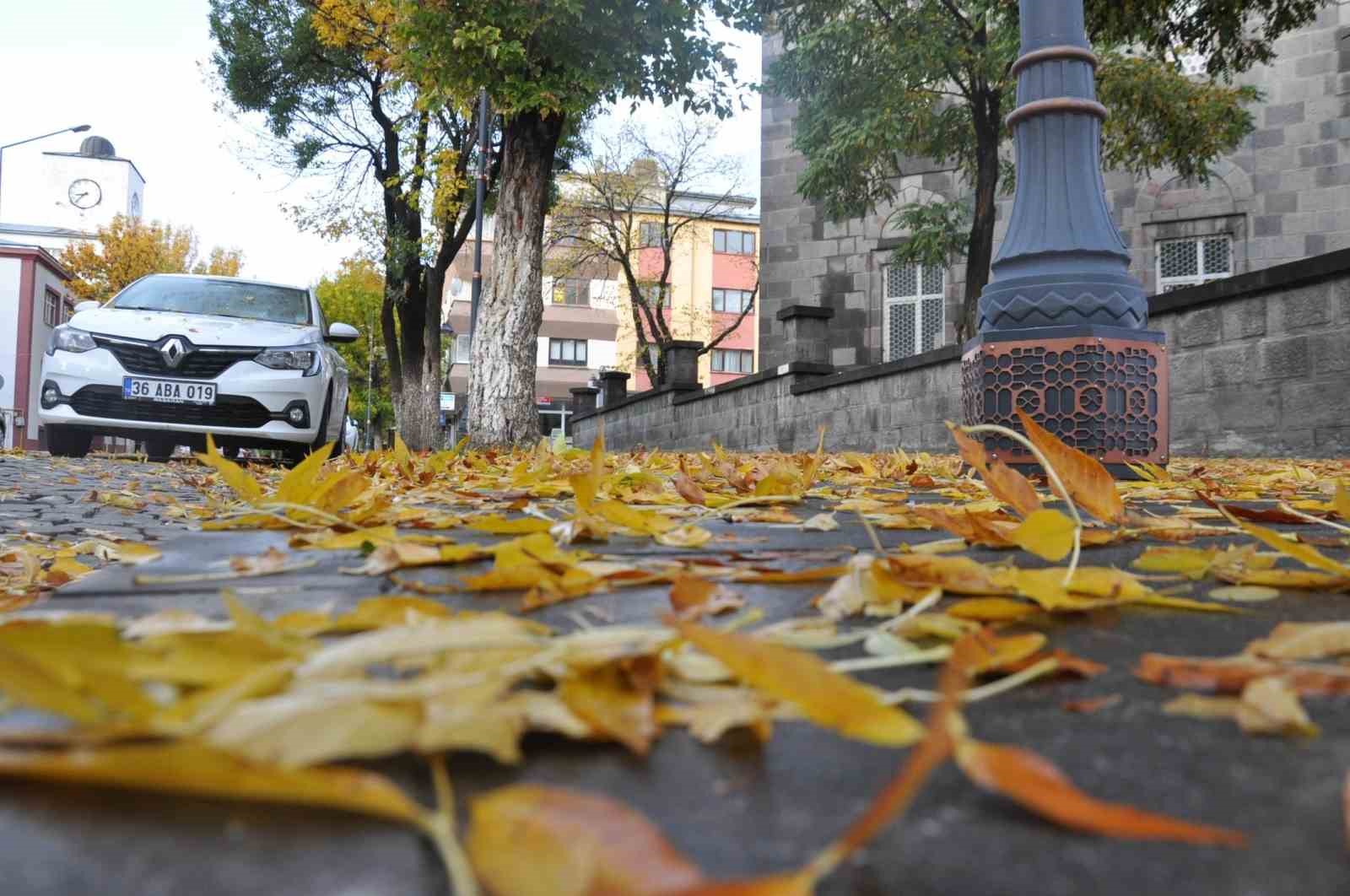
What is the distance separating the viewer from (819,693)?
24.9 inches

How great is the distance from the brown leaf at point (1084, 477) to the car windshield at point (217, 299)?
9.05 metres

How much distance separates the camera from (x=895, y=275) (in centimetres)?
2086

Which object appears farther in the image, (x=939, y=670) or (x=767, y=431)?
(x=767, y=431)

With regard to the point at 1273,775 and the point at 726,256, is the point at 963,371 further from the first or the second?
the point at 726,256

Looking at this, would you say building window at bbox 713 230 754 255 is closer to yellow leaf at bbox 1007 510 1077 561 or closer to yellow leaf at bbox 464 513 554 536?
yellow leaf at bbox 464 513 554 536

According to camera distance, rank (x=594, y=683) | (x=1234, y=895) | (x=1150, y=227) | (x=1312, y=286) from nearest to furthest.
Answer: (x=1234, y=895), (x=594, y=683), (x=1312, y=286), (x=1150, y=227)

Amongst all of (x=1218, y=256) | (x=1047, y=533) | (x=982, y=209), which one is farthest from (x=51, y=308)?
(x=1047, y=533)

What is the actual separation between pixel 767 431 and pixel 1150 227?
338 inches

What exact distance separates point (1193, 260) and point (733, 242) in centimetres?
3660

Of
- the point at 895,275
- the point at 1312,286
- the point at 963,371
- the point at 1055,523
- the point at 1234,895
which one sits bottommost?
the point at 1234,895

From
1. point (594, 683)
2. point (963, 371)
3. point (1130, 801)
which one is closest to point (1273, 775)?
point (1130, 801)

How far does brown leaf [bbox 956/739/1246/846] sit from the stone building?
64.1 feet

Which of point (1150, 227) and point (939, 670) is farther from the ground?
point (1150, 227)

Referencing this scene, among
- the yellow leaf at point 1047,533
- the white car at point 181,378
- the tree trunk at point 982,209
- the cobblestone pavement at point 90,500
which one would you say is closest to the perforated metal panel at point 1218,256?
the tree trunk at point 982,209
